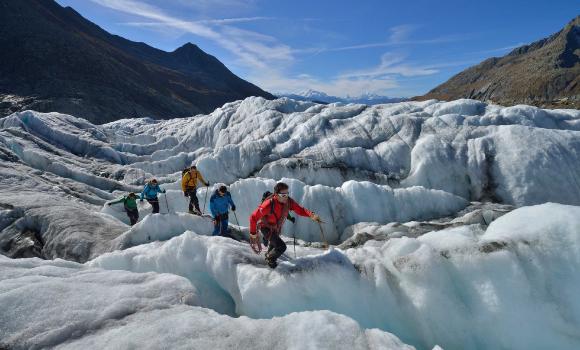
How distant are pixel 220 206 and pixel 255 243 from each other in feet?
9.12

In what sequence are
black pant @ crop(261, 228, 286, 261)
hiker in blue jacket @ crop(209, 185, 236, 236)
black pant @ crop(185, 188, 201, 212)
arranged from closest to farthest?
black pant @ crop(261, 228, 286, 261) < hiker in blue jacket @ crop(209, 185, 236, 236) < black pant @ crop(185, 188, 201, 212)

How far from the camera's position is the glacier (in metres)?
5.68

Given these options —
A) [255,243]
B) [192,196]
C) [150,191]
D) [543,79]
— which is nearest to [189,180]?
[192,196]

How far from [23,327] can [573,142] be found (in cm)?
2578

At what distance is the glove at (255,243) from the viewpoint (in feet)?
27.1

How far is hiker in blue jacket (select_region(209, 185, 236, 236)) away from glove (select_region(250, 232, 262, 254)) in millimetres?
2182

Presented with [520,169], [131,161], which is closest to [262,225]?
[520,169]

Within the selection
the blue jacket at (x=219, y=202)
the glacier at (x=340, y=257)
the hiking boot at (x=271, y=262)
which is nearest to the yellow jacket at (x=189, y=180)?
the glacier at (x=340, y=257)

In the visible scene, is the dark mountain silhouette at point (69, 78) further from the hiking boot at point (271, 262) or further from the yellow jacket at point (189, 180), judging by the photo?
the hiking boot at point (271, 262)

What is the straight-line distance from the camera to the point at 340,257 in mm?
8102

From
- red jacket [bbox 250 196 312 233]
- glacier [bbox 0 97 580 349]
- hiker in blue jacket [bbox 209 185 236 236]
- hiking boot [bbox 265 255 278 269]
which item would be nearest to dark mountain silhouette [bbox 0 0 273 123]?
glacier [bbox 0 97 580 349]

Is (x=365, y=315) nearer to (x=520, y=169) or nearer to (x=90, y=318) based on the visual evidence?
(x=90, y=318)

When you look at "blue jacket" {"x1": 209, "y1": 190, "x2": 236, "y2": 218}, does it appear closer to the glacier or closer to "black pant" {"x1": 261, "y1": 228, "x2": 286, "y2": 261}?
the glacier

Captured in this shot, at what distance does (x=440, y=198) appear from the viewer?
1970 centimetres
